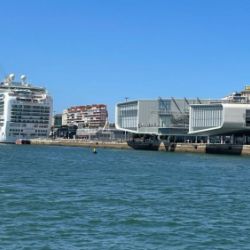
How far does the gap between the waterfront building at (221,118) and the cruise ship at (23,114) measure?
41952mm

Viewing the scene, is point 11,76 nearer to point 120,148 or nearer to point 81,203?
point 120,148

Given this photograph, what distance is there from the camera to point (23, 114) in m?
140

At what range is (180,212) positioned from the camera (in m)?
23.8

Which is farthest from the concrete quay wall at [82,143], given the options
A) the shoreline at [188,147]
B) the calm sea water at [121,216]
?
the calm sea water at [121,216]

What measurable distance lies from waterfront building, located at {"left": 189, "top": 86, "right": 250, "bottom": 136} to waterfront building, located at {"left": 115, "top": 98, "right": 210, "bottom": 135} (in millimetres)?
8709

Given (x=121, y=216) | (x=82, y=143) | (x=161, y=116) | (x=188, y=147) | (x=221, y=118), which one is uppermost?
(x=161, y=116)

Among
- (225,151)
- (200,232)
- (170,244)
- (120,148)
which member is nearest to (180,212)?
(200,232)

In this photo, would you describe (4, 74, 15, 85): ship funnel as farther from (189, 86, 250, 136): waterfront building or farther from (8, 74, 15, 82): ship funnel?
(189, 86, 250, 136): waterfront building

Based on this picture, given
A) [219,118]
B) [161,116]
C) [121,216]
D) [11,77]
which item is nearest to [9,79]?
[11,77]

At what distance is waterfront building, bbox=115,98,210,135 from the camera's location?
123438 millimetres

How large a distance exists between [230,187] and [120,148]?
95.9m

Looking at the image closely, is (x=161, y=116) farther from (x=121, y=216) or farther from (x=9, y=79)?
(x=121, y=216)

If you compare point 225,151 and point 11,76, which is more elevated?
point 11,76

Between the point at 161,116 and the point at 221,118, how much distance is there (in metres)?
23.8
